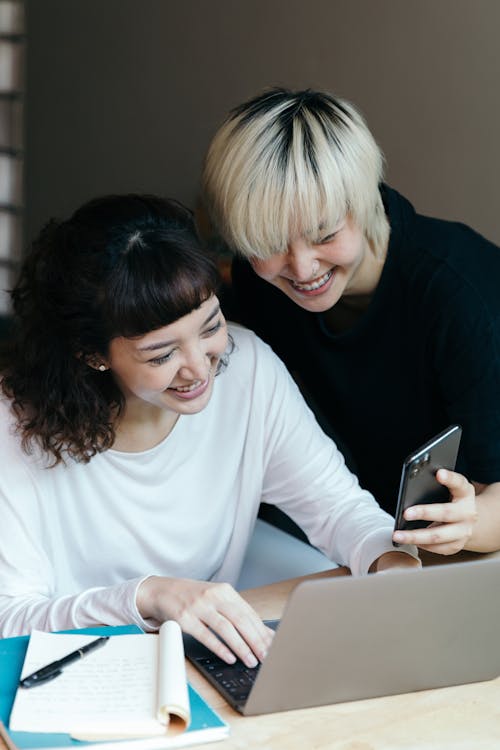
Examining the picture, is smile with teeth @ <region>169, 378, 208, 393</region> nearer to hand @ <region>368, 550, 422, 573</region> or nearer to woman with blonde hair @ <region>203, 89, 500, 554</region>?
woman with blonde hair @ <region>203, 89, 500, 554</region>

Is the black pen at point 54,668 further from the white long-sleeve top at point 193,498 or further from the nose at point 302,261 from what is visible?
the nose at point 302,261

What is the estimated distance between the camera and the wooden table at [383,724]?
1.12 metres

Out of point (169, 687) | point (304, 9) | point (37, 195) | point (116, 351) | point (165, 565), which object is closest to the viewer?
point (169, 687)

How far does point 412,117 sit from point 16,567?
1750 mm

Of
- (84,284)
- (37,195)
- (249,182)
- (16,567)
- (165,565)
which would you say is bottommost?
(37,195)

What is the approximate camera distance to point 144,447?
1641 millimetres

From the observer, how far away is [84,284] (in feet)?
4.67

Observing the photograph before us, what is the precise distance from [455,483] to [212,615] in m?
0.40

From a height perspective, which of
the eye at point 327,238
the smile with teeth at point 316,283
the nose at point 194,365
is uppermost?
the eye at point 327,238

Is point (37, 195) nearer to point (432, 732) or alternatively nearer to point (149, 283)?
point (149, 283)

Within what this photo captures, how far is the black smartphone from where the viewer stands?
1323mm

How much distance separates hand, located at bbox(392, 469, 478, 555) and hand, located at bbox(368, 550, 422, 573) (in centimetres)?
4

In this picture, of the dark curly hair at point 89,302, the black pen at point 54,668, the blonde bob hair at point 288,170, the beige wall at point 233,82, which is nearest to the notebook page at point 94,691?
the black pen at point 54,668

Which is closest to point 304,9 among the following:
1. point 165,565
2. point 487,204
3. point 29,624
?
point 487,204
